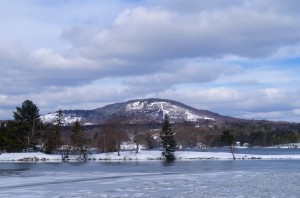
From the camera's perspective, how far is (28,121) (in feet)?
329

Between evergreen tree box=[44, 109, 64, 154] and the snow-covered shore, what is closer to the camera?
the snow-covered shore

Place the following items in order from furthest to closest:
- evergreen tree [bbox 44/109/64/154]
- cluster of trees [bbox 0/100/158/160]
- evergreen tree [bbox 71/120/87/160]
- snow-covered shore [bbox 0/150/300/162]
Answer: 1. evergreen tree [bbox 44/109/64/154]
2. cluster of trees [bbox 0/100/158/160]
3. evergreen tree [bbox 71/120/87/160]
4. snow-covered shore [bbox 0/150/300/162]

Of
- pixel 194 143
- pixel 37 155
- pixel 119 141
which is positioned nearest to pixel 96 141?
pixel 119 141

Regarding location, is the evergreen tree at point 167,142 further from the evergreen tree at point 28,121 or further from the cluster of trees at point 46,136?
the evergreen tree at point 28,121

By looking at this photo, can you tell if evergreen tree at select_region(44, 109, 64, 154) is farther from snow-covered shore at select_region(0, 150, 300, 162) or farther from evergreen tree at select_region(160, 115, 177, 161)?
evergreen tree at select_region(160, 115, 177, 161)

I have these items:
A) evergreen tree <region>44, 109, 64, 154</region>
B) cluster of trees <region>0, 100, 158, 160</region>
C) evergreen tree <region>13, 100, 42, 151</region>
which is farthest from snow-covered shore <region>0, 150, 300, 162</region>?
evergreen tree <region>13, 100, 42, 151</region>

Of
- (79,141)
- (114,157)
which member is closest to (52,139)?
(79,141)

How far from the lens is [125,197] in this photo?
2786 cm

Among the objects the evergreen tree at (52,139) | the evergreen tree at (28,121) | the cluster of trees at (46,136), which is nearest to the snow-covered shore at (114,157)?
the cluster of trees at (46,136)

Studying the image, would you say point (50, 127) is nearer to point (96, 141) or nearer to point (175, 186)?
point (96, 141)

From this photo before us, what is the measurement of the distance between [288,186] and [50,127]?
242 feet

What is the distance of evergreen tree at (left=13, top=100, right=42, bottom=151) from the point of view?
99438mm

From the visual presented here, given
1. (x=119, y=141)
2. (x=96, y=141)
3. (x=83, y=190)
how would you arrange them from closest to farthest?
(x=83, y=190) → (x=119, y=141) → (x=96, y=141)

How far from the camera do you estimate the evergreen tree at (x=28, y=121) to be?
326 feet
